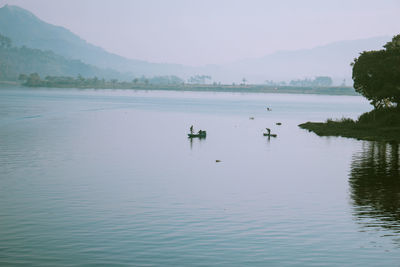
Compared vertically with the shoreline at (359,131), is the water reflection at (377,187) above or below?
below

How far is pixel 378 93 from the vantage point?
91812 mm

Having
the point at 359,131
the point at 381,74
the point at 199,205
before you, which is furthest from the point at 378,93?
the point at 199,205

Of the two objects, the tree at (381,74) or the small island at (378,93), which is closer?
the small island at (378,93)

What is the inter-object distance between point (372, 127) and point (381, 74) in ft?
33.2

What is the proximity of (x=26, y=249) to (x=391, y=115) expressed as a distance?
261ft

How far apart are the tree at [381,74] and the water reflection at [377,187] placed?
1912 centimetres

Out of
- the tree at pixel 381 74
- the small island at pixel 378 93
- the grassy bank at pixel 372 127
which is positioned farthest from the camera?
the tree at pixel 381 74

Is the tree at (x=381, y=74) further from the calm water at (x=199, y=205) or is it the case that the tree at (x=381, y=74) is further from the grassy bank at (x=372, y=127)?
the calm water at (x=199, y=205)

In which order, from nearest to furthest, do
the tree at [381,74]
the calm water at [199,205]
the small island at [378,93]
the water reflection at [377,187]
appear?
the calm water at [199,205] → the water reflection at [377,187] → the small island at [378,93] → the tree at [381,74]

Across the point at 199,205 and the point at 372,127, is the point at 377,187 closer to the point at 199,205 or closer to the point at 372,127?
the point at 199,205

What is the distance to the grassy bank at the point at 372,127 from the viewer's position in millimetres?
86219

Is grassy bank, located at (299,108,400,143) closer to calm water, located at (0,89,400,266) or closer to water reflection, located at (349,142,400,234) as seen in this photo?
calm water, located at (0,89,400,266)

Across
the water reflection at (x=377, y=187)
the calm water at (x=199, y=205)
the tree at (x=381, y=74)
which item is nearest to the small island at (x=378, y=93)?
the tree at (x=381, y=74)

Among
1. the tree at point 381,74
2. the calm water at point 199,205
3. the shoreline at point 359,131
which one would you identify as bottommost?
the calm water at point 199,205
